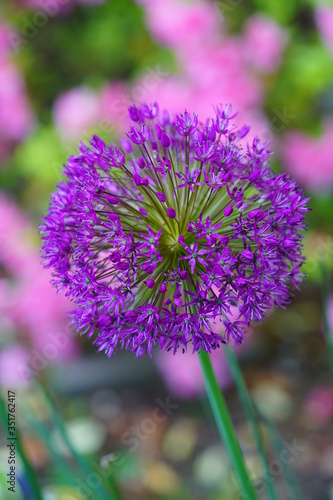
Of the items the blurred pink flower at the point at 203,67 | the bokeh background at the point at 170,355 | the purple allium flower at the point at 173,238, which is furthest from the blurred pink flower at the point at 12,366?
the purple allium flower at the point at 173,238

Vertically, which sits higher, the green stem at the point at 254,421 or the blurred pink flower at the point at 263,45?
the blurred pink flower at the point at 263,45

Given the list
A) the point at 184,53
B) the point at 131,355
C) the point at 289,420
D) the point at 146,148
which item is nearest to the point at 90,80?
the point at 184,53

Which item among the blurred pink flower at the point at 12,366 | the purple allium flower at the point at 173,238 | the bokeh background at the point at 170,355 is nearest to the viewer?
the purple allium flower at the point at 173,238

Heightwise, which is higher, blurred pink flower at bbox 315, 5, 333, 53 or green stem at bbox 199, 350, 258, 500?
blurred pink flower at bbox 315, 5, 333, 53

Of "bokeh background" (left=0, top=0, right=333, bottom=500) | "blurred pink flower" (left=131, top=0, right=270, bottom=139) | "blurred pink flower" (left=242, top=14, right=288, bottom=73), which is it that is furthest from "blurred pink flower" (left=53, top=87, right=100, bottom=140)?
"blurred pink flower" (left=242, top=14, right=288, bottom=73)

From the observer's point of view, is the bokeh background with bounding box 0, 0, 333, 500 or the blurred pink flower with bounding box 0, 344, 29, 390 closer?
the bokeh background with bounding box 0, 0, 333, 500

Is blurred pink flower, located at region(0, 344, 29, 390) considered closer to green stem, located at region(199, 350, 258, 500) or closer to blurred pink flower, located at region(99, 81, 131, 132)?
blurred pink flower, located at region(99, 81, 131, 132)

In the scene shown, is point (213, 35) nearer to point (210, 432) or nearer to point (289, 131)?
point (289, 131)

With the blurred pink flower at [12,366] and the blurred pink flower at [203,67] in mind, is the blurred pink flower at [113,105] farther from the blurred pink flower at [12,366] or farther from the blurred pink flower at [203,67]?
the blurred pink flower at [12,366]
